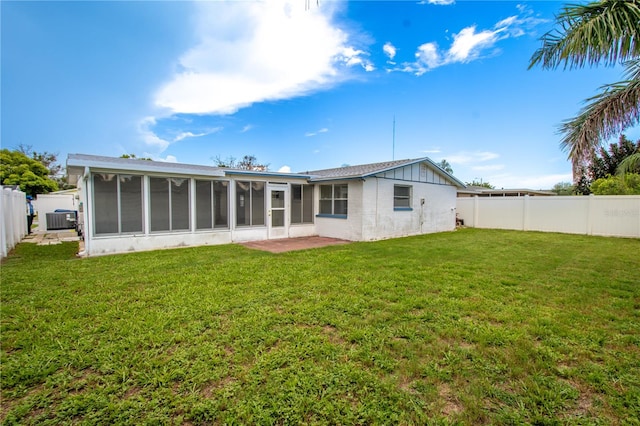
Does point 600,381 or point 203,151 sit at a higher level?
point 203,151

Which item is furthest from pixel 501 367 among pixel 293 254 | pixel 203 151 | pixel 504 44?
pixel 203 151

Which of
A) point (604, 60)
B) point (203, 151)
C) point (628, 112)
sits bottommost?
point (628, 112)

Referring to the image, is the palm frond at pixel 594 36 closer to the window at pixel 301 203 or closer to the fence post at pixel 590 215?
the window at pixel 301 203

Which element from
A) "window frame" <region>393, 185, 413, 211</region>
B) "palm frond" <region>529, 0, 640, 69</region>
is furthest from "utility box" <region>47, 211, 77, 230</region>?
"palm frond" <region>529, 0, 640, 69</region>

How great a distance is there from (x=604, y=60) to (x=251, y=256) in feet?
25.9

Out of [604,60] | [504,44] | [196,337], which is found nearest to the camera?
[196,337]

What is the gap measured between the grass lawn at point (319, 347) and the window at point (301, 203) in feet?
20.2

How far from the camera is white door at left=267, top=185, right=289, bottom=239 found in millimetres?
11172

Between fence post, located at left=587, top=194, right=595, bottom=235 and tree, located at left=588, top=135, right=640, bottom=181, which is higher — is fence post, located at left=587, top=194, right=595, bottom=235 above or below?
below

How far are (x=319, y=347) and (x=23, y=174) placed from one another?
2642 cm

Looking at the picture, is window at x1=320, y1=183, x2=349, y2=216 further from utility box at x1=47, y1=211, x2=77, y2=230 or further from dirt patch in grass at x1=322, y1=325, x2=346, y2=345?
utility box at x1=47, y1=211, x2=77, y2=230

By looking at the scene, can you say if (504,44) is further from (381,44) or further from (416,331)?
(416,331)

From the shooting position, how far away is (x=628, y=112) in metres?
4.44

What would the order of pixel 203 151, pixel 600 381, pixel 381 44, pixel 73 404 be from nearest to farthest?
pixel 73 404
pixel 600 381
pixel 381 44
pixel 203 151
